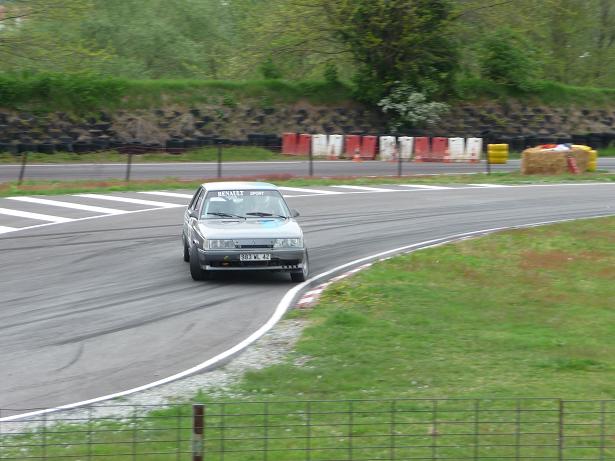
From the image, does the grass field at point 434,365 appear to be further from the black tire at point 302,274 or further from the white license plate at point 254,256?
the white license plate at point 254,256

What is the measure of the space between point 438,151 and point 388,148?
6.59 feet

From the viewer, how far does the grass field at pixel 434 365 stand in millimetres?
8195

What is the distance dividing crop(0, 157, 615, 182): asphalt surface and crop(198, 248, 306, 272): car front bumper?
17.1m

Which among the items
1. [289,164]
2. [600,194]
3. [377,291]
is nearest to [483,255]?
[377,291]

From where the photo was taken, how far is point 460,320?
45.3 ft

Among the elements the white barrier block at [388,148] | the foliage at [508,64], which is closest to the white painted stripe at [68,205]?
the white barrier block at [388,148]

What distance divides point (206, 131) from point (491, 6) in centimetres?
1496

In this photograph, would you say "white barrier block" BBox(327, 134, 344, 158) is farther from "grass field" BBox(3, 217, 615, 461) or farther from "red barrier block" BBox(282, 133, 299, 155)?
"grass field" BBox(3, 217, 615, 461)

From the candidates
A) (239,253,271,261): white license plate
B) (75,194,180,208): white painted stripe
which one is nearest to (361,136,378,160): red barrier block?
(75,194,180,208): white painted stripe

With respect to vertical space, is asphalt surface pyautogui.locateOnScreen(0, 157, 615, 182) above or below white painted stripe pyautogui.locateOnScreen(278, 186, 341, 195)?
above

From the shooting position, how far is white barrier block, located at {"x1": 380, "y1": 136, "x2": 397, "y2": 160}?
39.8 metres

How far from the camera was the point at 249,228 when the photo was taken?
52.9 feet

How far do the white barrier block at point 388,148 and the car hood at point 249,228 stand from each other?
23.5m

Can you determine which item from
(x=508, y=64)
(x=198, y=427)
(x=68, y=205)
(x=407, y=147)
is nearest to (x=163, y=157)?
(x=407, y=147)
